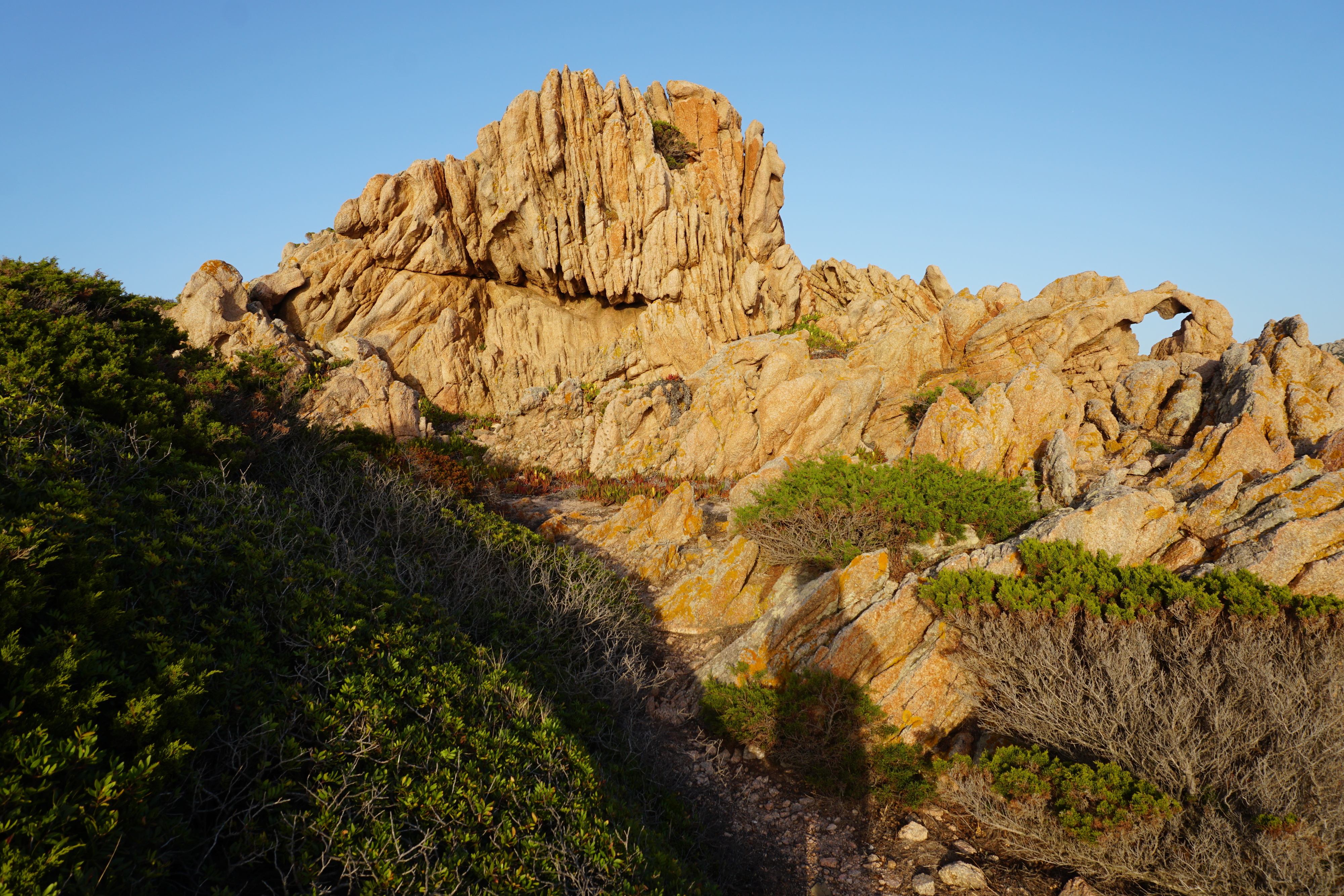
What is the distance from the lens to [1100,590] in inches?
284

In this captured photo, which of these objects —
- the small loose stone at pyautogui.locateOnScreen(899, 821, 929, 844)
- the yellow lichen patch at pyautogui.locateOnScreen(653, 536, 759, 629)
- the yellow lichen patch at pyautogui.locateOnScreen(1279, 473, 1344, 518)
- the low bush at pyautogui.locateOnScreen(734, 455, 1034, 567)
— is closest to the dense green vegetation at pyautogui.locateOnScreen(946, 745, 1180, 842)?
the small loose stone at pyautogui.locateOnScreen(899, 821, 929, 844)

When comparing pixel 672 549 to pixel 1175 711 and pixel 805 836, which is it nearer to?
pixel 805 836

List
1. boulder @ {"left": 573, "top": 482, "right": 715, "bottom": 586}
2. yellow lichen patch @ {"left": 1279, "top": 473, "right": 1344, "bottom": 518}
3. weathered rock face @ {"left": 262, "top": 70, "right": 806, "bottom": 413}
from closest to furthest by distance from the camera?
1. yellow lichen patch @ {"left": 1279, "top": 473, "right": 1344, "bottom": 518}
2. boulder @ {"left": 573, "top": 482, "right": 715, "bottom": 586}
3. weathered rock face @ {"left": 262, "top": 70, "right": 806, "bottom": 413}

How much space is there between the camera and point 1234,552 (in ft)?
24.6

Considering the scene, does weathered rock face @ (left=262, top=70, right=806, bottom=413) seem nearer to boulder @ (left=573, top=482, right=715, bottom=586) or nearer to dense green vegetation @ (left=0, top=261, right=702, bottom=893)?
boulder @ (left=573, top=482, right=715, bottom=586)

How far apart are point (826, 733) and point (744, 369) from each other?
1513cm

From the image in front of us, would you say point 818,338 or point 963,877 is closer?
point 963,877

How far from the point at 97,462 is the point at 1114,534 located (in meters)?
11.9

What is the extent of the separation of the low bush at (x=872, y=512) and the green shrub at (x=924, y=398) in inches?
318

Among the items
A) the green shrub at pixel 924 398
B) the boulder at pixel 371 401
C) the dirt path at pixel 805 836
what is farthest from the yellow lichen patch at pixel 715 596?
the green shrub at pixel 924 398

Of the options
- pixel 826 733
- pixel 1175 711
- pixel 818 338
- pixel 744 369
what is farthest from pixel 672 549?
pixel 818 338

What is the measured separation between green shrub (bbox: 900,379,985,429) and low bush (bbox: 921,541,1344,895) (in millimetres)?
12461

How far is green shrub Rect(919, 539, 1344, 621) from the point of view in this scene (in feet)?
21.0

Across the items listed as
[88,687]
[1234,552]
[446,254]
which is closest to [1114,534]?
[1234,552]
